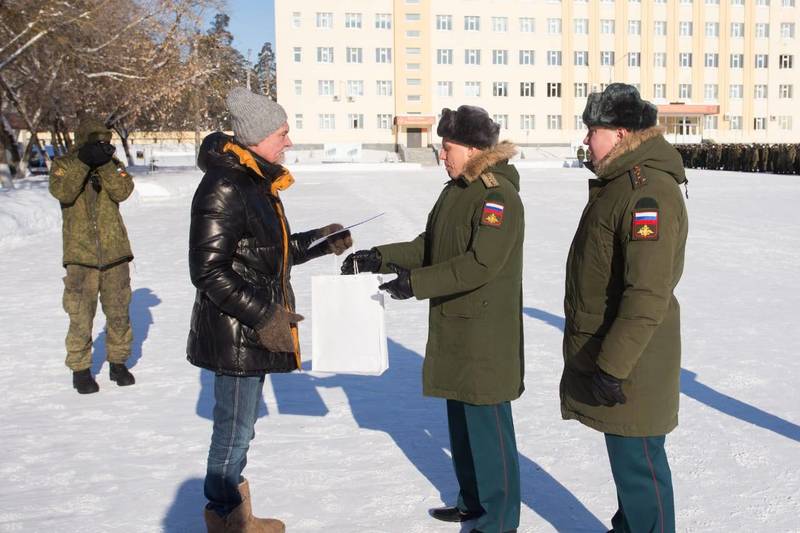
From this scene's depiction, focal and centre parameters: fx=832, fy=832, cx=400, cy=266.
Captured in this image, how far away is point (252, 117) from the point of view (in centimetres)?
288

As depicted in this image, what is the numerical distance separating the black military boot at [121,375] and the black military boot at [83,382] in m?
0.20

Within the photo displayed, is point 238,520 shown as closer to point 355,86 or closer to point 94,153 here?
point 94,153

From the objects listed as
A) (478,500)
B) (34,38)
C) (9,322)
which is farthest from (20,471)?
(34,38)

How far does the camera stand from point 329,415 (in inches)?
194

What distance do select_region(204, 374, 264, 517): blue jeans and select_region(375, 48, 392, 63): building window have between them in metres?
69.6

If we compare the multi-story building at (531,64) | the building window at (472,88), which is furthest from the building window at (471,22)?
the building window at (472,88)

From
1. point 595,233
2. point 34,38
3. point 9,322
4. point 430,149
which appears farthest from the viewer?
point 430,149

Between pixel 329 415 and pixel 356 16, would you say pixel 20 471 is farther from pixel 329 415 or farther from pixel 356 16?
pixel 356 16

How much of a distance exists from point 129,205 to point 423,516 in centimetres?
1865

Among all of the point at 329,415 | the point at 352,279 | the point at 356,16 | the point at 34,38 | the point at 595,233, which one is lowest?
the point at 329,415

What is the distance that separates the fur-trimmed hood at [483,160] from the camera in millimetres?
3008

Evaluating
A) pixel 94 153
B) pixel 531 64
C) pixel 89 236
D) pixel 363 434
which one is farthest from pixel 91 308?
pixel 531 64

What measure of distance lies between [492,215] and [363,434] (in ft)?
6.73

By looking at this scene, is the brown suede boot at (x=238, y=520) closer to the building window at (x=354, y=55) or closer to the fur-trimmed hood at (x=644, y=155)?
the fur-trimmed hood at (x=644, y=155)
